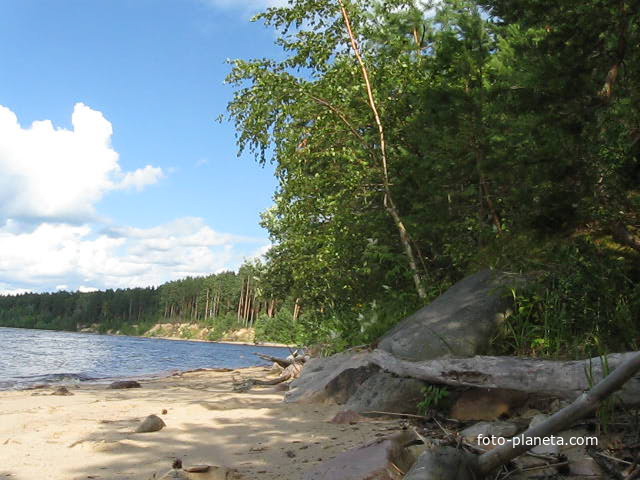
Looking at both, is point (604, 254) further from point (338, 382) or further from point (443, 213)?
point (338, 382)

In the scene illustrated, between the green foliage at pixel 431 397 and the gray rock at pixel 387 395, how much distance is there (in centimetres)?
12

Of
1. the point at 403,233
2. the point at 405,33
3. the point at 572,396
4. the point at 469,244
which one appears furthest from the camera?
the point at 405,33

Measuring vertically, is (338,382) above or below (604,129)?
below

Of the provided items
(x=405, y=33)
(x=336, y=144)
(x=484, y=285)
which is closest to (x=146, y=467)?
(x=484, y=285)

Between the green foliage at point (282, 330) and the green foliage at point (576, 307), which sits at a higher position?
the green foliage at point (576, 307)

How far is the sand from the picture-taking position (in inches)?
166

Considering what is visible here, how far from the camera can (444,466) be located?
2.83 m

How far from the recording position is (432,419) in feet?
16.5

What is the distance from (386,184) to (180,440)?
5.30m

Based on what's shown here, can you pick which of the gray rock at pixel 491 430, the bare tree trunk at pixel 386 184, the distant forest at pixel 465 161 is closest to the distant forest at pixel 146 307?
the distant forest at pixel 465 161

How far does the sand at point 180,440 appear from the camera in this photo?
4.22 m

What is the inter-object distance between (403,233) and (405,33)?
672 cm

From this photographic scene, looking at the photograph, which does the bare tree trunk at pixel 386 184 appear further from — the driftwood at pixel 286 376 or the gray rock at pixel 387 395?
the driftwood at pixel 286 376

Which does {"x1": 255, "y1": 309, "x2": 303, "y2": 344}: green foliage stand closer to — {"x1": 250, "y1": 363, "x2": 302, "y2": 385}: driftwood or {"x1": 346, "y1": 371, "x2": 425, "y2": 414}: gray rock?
{"x1": 250, "y1": 363, "x2": 302, "y2": 385}: driftwood
